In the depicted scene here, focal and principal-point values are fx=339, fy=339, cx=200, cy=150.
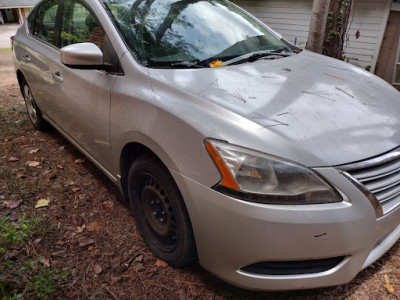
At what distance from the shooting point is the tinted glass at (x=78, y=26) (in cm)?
259

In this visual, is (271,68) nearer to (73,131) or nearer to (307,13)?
(73,131)

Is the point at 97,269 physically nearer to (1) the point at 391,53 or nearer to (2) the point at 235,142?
(2) the point at 235,142

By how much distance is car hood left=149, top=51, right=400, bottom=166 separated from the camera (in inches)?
65.4

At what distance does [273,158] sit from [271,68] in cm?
103

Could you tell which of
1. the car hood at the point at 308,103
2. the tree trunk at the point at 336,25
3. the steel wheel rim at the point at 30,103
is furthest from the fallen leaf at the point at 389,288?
the steel wheel rim at the point at 30,103

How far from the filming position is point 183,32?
2.56 meters

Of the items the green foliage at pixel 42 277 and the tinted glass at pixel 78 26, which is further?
the tinted glass at pixel 78 26

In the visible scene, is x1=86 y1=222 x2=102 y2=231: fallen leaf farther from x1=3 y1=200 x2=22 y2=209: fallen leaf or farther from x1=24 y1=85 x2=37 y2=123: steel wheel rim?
x1=24 y1=85 x2=37 y2=123: steel wheel rim

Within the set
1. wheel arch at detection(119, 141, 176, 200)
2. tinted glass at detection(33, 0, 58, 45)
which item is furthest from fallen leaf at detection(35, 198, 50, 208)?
tinted glass at detection(33, 0, 58, 45)

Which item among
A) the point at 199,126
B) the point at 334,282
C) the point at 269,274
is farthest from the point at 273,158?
the point at 334,282

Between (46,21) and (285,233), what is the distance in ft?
11.0

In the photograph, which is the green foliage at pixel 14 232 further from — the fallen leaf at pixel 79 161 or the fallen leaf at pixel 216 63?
the fallen leaf at pixel 216 63

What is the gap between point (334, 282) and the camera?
1770 mm

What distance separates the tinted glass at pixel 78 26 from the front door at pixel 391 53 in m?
8.16
